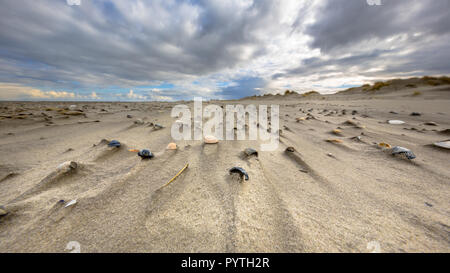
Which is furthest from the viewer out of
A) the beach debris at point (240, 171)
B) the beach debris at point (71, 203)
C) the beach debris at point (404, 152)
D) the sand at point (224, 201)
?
the beach debris at point (404, 152)

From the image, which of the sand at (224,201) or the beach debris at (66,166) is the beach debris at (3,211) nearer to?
the sand at (224,201)

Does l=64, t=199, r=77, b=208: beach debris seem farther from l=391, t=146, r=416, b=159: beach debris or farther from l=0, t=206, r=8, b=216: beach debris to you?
l=391, t=146, r=416, b=159: beach debris

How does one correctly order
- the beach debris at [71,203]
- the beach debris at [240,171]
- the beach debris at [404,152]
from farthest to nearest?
the beach debris at [404,152] → the beach debris at [240,171] → the beach debris at [71,203]

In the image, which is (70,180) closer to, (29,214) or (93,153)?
(29,214)

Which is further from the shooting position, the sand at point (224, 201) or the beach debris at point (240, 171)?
the beach debris at point (240, 171)

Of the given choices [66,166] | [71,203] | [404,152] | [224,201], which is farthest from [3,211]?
[404,152]

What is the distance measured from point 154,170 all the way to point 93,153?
980 mm

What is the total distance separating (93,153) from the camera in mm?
1856

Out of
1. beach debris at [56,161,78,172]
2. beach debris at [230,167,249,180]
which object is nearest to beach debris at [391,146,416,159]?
beach debris at [230,167,249,180]

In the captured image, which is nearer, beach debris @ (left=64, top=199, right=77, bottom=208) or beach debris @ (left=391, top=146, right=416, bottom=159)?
beach debris @ (left=64, top=199, right=77, bottom=208)

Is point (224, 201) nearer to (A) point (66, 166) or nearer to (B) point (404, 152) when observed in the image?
(A) point (66, 166)

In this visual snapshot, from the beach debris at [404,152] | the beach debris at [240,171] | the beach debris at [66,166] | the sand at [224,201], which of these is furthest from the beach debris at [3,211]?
the beach debris at [404,152]

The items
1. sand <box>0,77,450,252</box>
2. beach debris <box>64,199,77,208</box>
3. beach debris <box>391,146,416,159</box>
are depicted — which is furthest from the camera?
beach debris <box>391,146,416,159</box>

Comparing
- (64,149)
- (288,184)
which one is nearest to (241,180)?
(288,184)
